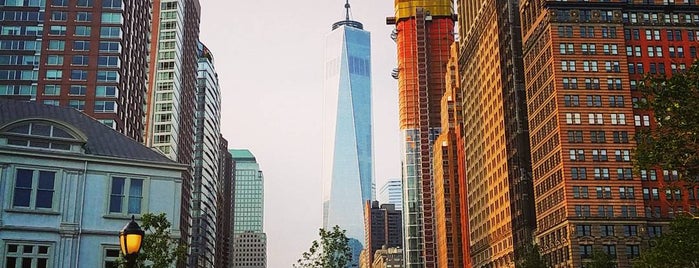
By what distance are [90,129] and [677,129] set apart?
133 feet

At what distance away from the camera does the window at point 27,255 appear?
49344 mm

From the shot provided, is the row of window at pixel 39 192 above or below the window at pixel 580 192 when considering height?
below

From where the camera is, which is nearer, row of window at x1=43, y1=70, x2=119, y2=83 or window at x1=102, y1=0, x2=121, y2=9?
row of window at x1=43, y1=70, x2=119, y2=83

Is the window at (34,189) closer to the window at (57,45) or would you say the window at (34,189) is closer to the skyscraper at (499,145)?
the window at (57,45)

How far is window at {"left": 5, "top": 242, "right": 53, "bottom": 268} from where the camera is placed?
49.3 meters

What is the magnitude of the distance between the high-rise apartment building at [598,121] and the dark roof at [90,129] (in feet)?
286

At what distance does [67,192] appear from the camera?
5131cm

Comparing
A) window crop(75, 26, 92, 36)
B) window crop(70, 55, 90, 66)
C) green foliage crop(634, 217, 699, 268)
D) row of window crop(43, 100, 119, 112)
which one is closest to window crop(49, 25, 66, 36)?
window crop(75, 26, 92, 36)

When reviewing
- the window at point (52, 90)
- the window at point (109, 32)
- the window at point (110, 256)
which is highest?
the window at point (109, 32)

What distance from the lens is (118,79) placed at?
130 m

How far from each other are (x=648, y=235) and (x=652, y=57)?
32.2 meters

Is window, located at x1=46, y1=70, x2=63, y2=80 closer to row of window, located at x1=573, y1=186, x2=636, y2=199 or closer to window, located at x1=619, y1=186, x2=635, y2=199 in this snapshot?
row of window, located at x1=573, y1=186, x2=636, y2=199

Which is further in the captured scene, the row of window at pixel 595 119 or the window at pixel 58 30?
the row of window at pixel 595 119

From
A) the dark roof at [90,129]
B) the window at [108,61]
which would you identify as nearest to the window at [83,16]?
the window at [108,61]
